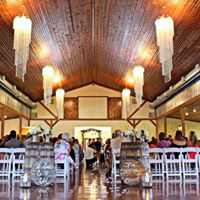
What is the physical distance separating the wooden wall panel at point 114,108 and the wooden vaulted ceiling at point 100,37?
3.35 meters

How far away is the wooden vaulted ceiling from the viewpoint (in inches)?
302

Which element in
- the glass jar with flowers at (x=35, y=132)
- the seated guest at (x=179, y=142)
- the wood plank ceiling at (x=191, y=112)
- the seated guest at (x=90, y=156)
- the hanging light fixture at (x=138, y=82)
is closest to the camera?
the glass jar with flowers at (x=35, y=132)

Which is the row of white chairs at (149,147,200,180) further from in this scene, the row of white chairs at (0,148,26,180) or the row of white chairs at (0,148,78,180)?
the row of white chairs at (0,148,26,180)

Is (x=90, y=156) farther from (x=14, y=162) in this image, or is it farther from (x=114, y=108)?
(x=114, y=108)

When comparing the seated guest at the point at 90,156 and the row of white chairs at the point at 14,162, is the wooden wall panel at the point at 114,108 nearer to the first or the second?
the seated guest at the point at 90,156

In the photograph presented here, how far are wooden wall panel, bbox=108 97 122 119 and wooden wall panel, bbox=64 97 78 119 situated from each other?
199 centimetres

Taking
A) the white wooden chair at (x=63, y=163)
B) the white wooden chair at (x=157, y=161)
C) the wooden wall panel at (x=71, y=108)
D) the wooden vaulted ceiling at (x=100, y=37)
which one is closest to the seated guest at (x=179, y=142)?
the white wooden chair at (x=157, y=161)

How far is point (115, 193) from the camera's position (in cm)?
469

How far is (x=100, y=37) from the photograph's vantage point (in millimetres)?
10914

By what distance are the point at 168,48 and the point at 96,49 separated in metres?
5.86

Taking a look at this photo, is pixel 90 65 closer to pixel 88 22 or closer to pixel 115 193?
pixel 88 22

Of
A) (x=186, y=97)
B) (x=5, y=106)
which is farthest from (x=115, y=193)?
(x=5, y=106)

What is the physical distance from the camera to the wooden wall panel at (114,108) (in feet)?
60.5

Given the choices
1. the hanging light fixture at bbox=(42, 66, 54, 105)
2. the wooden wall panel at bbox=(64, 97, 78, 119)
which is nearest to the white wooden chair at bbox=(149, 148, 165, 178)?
the hanging light fixture at bbox=(42, 66, 54, 105)
